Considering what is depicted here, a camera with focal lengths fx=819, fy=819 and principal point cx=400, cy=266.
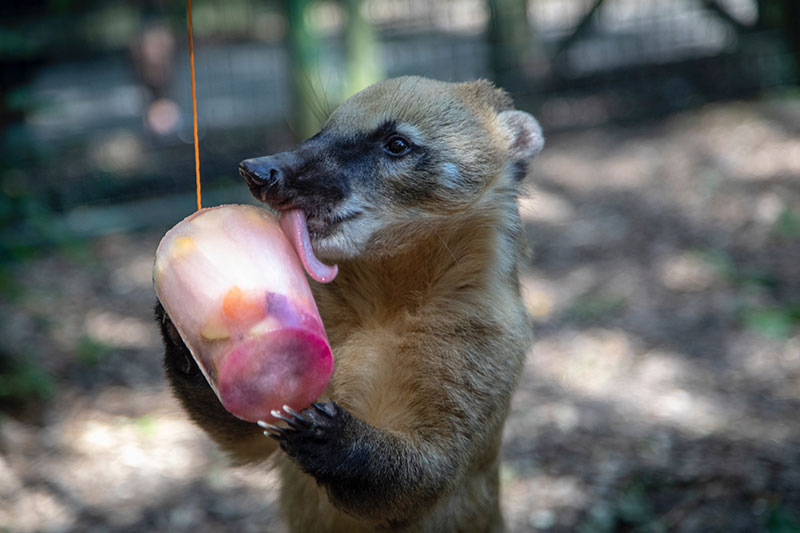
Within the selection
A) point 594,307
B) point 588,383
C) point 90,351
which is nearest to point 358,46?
point 594,307

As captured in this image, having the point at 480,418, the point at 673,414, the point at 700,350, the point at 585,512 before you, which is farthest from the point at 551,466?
the point at 480,418

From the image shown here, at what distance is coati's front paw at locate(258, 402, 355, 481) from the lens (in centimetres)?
216

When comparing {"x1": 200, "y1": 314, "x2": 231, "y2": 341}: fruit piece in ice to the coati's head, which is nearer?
{"x1": 200, "y1": 314, "x2": 231, "y2": 341}: fruit piece in ice

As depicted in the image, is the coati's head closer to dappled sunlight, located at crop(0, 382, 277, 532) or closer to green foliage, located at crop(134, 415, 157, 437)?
dappled sunlight, located at crop(0, 382, 277, 532)

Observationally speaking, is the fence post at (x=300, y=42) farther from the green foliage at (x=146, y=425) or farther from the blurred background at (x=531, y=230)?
the green foliage at (x=146, y=425)

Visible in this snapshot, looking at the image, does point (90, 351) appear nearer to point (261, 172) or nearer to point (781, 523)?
point (261, 172)

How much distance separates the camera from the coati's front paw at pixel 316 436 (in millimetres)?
2156

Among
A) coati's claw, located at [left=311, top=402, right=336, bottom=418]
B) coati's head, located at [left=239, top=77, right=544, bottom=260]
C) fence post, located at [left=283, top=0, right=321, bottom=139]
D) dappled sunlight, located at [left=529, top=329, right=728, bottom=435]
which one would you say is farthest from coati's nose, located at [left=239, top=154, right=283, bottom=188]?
fence post, located at [left=283, top=0, right=321, bottom=139]

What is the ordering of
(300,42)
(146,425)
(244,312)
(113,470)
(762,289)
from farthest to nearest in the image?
(300,42), (762,289), (146,425), (113,470), (244,312)

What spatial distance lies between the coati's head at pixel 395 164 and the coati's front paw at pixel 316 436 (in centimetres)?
50

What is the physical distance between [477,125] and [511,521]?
6.77 feet

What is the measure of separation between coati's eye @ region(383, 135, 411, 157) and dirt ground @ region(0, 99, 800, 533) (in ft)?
1.93

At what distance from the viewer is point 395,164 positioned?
2674 millimetres

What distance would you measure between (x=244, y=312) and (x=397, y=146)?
0.94m
